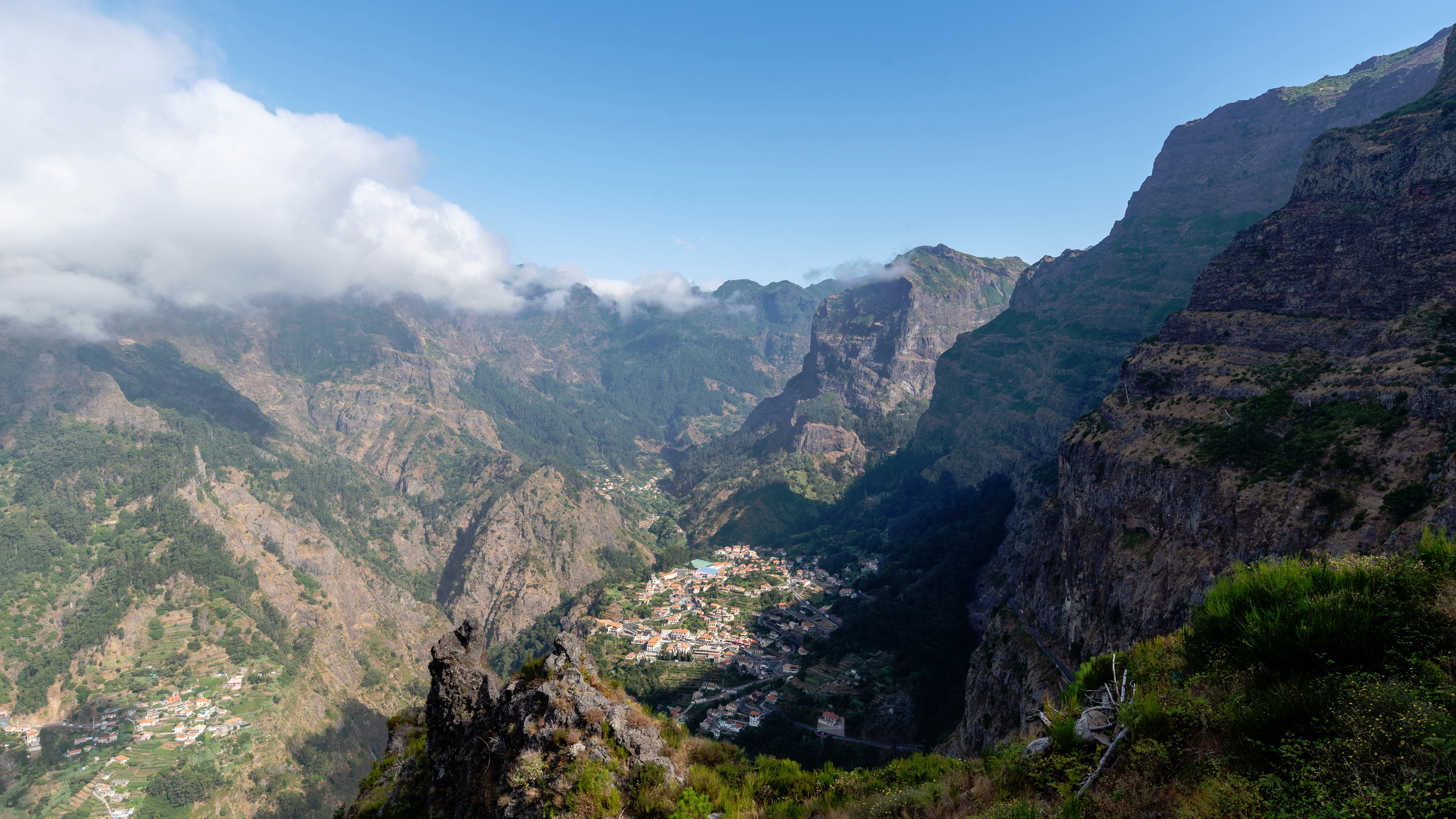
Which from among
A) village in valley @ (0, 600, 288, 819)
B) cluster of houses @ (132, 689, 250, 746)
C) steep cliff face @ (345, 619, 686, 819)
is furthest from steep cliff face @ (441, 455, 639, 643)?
steep cliff face @ (345, 619, 686, 819)

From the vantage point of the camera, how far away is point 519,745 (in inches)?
585

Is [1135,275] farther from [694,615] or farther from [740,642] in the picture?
[694,615]

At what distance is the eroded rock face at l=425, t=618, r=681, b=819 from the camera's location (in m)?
13.9

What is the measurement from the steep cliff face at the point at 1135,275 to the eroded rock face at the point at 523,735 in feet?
360

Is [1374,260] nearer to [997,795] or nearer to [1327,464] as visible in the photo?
[1327,464]

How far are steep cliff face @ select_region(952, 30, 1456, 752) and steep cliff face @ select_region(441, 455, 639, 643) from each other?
130169 millimetres

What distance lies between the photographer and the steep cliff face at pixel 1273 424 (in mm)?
28703

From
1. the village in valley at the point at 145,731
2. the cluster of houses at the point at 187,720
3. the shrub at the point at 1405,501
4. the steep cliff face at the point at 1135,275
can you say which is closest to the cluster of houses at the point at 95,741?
the village in valley at the point at 145,731

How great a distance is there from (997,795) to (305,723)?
137 metres

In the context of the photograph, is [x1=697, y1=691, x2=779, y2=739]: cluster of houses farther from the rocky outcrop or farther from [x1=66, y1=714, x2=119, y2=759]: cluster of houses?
the rocky outcrop

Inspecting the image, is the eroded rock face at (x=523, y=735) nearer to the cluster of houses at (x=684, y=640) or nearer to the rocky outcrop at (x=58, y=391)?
the cluster of houses at (x=684, y=640)

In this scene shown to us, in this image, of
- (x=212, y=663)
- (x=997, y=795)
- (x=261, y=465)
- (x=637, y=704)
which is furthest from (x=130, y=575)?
(x=997, y=795)

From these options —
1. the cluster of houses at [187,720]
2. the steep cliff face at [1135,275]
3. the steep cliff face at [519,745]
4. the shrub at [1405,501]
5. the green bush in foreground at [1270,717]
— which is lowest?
the cluster of houses at [187,720]

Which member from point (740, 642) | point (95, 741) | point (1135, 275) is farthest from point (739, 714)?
point (1135, 275)
